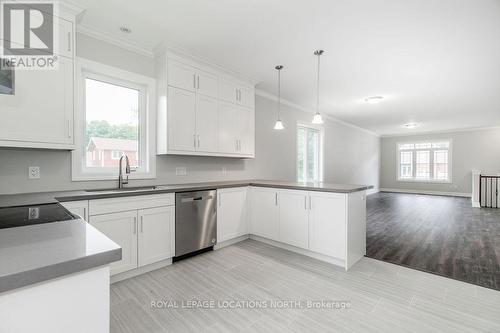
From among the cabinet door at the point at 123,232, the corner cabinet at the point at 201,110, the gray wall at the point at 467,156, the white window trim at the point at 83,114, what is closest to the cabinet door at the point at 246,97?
the corner cabinet at the point at 201,110

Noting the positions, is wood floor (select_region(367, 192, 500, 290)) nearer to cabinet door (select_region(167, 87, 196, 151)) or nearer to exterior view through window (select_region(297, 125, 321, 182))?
exterior view through window (select_region(297, 125, 321, 182))

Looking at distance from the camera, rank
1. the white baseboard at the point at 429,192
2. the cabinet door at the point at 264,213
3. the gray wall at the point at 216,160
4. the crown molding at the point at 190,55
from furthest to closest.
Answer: the white baseboard at the point at 429,192, the cabinet door at the point at 264,213, the crown molding at the point at 190,55, the gray wall at the point at 216,160

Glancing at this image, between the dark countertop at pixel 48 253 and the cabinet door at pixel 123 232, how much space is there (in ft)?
4.34

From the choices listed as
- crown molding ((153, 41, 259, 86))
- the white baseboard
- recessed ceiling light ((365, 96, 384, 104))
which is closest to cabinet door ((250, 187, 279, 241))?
crown molding ((153, 41, 259, 86))

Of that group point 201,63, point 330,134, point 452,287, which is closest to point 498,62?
point 452,287

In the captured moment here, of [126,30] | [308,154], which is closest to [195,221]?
[126,30]

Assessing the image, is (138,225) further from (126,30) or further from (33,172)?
(126,30)

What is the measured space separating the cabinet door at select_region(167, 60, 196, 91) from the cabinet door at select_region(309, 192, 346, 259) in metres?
2.24

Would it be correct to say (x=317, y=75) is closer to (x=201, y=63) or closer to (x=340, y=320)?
(x=201, y=63)

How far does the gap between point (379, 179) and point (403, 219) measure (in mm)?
6700

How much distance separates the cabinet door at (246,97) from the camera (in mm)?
3889

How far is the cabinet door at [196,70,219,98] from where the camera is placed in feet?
10.7

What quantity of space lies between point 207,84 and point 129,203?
2011 millimetres

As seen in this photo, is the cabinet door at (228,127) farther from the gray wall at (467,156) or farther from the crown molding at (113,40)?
the gray wall at (467,156)
